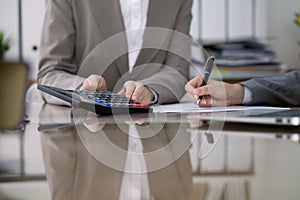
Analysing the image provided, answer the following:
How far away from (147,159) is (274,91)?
0.61 m

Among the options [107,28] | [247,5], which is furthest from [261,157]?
[247,5]

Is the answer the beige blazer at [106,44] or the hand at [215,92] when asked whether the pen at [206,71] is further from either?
the beige blazer at [106,44]

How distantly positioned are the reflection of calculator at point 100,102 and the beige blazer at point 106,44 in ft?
1.22

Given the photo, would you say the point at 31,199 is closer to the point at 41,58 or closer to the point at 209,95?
the point at 209,95

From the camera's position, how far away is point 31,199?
0.32 metres

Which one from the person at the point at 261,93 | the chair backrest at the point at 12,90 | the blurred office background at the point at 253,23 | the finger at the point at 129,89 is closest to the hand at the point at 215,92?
the person at the point at 261,93

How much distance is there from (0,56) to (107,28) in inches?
39.7

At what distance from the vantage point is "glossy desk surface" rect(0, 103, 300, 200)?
352 millimetres

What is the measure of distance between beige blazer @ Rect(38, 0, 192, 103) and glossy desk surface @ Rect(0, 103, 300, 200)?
1.65 feet

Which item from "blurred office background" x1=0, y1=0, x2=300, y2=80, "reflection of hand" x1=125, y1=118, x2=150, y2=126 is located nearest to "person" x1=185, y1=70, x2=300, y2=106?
"reflection of hand" x1=125, y1=118, x2=150, y2=126

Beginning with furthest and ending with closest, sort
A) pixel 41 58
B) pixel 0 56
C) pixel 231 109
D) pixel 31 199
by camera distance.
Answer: pixel 0 56, pixel 41 58, pixel 231 109, pixel 31 199

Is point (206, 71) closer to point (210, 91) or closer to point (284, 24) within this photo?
point (210, 91)

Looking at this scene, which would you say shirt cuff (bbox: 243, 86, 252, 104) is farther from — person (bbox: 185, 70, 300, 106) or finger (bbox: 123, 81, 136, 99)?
finger (bbox: 123, 81, 136, 99)

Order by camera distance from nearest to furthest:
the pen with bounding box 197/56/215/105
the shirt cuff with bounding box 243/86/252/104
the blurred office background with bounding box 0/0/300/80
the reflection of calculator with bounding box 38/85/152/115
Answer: the reflection of calculator with bounding box 38/85/152/115
the pen with bounding box 197/56/215/105
the shirt cuff with bounding box 243/86/252/104
the blurred office background with bounding box 0/0/300/80
